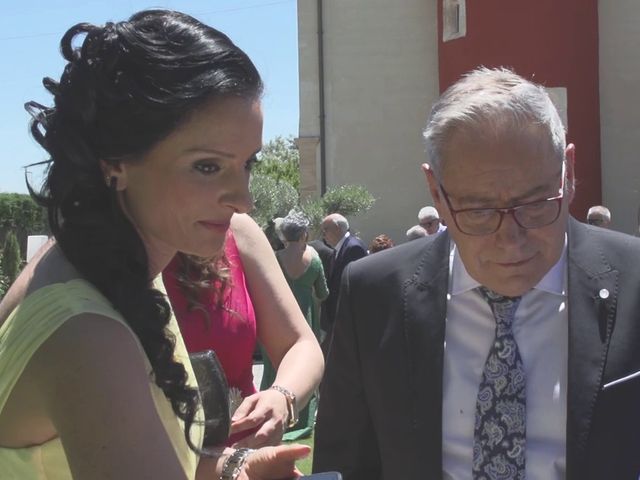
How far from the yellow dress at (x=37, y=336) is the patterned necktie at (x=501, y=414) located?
1.02 meters

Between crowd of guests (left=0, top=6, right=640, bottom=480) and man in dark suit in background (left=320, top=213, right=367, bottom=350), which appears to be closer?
crowd of guests (left=0, top=6, right=640, bottom=480)

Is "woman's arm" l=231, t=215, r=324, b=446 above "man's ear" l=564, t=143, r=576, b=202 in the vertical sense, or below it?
below

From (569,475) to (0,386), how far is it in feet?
4.56

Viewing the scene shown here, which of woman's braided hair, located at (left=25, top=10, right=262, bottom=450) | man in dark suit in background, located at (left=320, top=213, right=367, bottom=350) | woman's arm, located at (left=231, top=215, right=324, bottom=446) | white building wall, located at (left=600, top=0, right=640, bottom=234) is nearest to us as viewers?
woman's braided hair, located at (left=25, top=10, right=262, bottom=450)

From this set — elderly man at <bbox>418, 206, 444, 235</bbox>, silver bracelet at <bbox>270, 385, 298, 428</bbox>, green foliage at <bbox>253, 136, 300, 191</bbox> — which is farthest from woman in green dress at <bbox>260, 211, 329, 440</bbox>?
green foliage at <bbox>253, 136, 300, 191</bbox>

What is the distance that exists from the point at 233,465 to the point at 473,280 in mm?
834

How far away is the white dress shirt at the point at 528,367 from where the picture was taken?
2408 millimetres

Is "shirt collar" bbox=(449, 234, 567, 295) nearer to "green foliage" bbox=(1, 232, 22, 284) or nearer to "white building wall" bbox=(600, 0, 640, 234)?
"green foliage" bbox=(1, 232, 22, 284)

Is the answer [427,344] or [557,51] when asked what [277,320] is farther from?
[557,51]

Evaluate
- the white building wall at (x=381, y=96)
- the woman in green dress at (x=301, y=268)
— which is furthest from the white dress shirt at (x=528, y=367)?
the white building wall at (x=381, y=96)

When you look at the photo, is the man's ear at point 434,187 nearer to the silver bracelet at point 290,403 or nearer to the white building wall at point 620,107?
the silver bracelet at point 290,403

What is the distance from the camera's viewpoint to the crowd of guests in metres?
1.62

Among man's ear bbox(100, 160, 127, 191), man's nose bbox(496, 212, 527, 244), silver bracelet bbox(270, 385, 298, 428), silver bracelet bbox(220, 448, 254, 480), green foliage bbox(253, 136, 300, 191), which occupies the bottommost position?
green foliage bbox(253, 136, 300, 191)

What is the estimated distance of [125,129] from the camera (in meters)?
1.82
